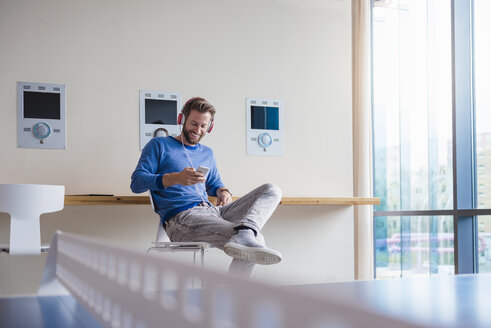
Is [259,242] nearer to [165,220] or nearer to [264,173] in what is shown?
[165,220]

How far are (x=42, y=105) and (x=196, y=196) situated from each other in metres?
1.22

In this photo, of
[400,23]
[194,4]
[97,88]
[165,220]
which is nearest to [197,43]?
[194,4]

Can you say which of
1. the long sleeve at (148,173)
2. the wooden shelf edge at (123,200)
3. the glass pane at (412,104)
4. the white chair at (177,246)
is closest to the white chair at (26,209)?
the wooden shelf edge at (123,200)

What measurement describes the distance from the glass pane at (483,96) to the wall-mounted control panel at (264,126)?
4.66 ft

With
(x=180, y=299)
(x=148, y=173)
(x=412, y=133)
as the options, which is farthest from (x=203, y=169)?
A: (x=412, y=133)

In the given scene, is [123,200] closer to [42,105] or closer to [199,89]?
[42,105]

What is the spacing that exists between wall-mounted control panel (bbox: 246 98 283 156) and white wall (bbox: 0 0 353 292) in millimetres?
51

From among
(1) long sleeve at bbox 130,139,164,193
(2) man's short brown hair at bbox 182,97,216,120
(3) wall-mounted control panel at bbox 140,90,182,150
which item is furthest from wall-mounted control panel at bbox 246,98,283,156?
(1) long sleeve at bbox 130,139,164,193

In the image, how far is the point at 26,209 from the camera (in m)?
2.87

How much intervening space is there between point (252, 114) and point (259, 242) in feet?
5.66

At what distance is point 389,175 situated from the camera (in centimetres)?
458

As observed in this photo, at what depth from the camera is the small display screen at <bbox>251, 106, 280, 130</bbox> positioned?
155 inches

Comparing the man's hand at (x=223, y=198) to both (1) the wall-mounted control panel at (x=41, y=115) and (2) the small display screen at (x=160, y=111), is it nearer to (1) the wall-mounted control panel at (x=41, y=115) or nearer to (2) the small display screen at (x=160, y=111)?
(2) the small display screen at (x=160, y=111)

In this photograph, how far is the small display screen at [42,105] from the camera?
341 centimetres
